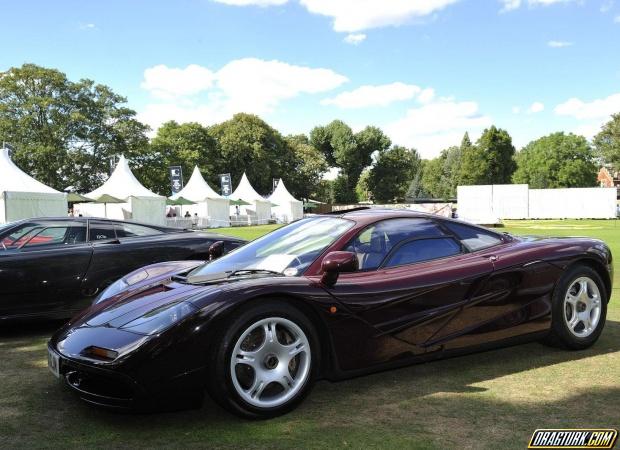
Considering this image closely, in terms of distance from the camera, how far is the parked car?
5457 mm

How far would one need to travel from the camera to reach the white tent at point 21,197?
18781 mm

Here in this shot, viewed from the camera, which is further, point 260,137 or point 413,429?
point 260,137

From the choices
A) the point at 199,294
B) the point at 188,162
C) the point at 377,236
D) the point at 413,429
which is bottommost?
the point at 413,429

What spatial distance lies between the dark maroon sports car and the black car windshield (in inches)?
0.6

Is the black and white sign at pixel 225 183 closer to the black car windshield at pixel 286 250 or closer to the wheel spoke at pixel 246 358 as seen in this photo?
the black car windshield at pixel 286 250

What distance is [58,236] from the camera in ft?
19.8

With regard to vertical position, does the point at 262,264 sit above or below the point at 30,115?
below

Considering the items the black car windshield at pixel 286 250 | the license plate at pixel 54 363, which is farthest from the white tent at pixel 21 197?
the license plate at pixel 54 363

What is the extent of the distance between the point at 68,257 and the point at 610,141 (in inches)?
3430

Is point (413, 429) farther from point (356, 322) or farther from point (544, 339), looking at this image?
point (544, 339)

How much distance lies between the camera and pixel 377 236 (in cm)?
399

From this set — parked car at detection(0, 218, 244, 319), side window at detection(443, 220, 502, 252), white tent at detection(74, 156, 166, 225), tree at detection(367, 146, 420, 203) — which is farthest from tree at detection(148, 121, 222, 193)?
side window at detection(443, 220, 502, 252)

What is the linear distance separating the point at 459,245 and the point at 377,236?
70cm

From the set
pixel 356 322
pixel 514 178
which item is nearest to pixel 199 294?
pixel 356 322
